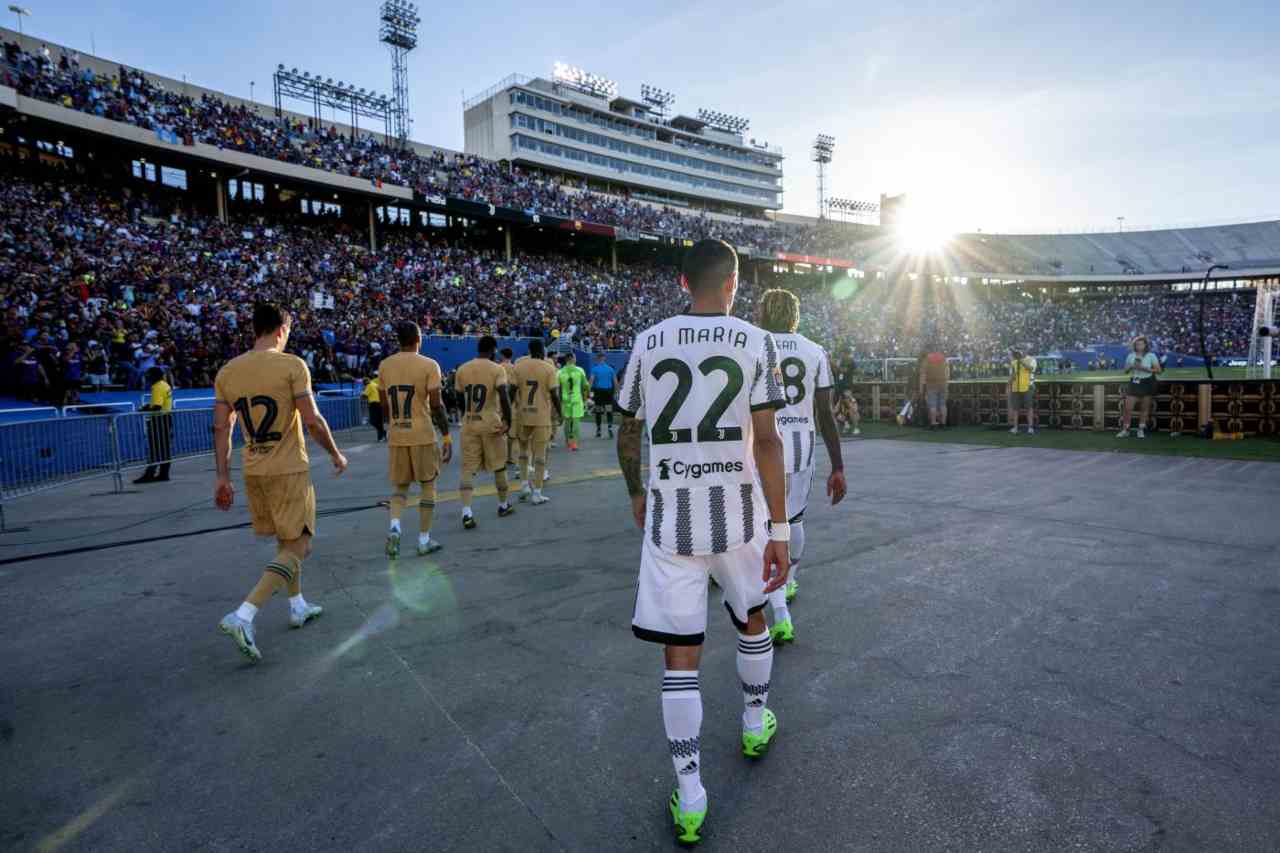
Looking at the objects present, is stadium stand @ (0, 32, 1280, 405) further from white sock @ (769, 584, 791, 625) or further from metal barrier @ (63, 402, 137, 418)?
white sock @ (769, 584, 791, 625)

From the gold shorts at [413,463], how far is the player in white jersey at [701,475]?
4181 millimetres

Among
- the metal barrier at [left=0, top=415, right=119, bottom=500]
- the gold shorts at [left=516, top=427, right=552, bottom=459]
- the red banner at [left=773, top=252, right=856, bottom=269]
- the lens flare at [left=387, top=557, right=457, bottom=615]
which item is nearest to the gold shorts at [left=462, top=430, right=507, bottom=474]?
the gold shorts at [left=516, top=427, right=552, bottom=459]

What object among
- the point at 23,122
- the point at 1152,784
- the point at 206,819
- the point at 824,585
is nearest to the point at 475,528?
the point at 824,585

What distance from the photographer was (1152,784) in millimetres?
2480

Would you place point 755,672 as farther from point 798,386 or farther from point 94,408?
point 94,408

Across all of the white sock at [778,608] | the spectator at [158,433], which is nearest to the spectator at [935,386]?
the white sock at [778,608]

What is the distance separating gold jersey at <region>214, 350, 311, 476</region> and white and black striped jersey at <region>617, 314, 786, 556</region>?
2892mm

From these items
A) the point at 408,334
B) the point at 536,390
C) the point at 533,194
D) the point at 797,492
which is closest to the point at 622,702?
the point at 797,492

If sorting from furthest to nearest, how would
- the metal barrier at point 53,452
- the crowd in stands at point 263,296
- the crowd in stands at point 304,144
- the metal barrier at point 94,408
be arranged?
the crowd in stands at point 304,144, the crowd in stands at point 263,296, the metal barrier at point 94,408, the metal barrier at point 53,452

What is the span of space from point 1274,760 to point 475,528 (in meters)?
6.41

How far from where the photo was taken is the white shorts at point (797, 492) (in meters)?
4.21

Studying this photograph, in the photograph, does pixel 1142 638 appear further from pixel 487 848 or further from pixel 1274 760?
pixel 487 848

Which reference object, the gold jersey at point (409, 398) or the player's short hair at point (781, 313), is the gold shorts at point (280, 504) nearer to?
the gold jersey at point (409, 398)

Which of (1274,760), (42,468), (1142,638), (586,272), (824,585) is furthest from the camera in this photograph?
(586,272)
